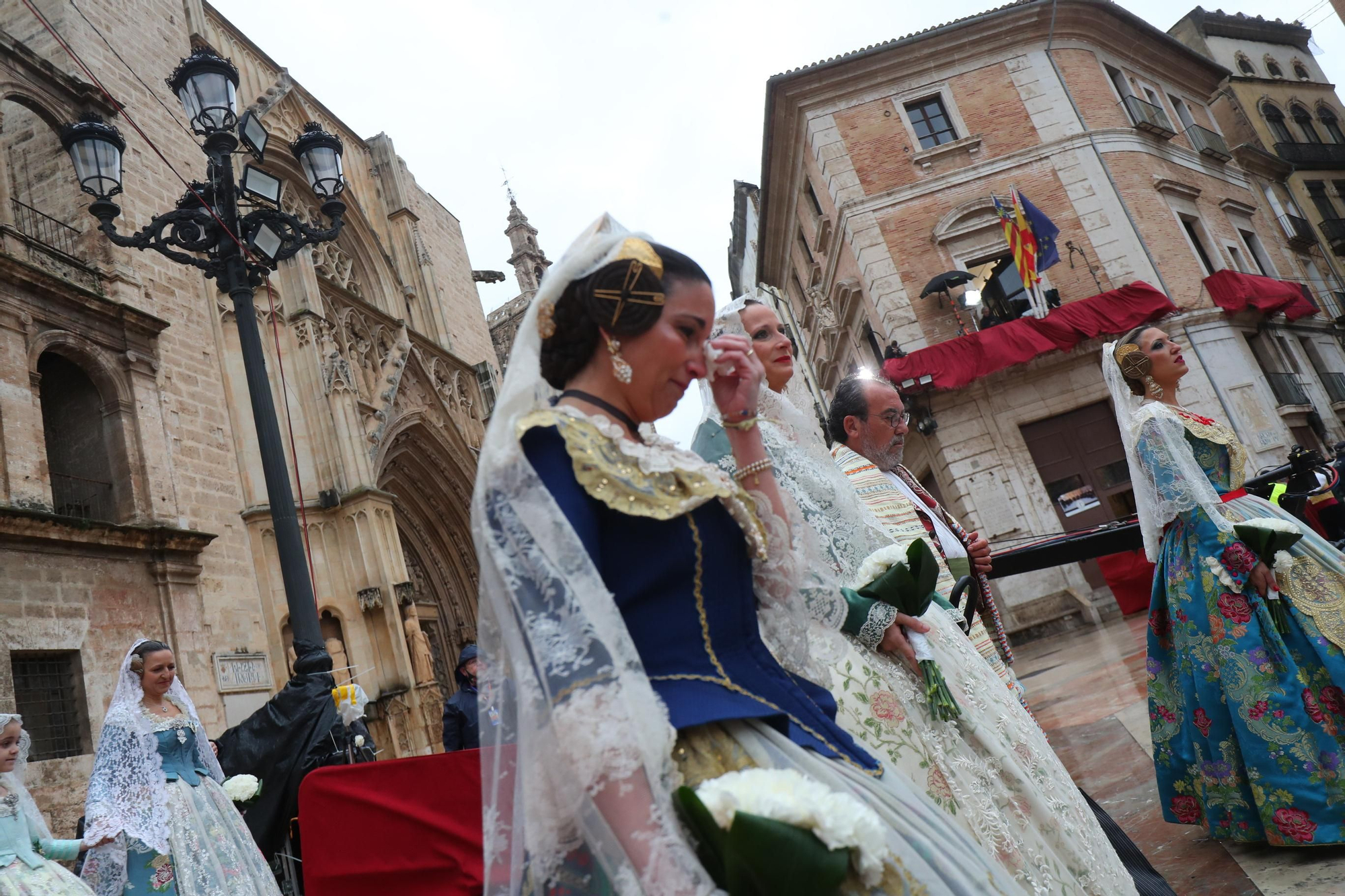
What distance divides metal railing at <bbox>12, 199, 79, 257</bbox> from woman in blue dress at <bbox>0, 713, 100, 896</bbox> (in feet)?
27.3

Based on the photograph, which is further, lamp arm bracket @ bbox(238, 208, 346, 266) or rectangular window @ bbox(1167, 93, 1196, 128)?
rectangular window @ bbox(1167, 93, 1196, 128)

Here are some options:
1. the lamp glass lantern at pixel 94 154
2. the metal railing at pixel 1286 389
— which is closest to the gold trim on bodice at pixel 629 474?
the lamp glass lantern at pixel 94 154

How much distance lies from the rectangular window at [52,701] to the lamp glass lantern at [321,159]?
5.29m

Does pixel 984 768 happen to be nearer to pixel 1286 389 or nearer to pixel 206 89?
pixel 206 89

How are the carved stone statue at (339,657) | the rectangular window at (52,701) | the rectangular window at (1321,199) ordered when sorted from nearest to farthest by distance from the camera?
the rectangular window at (52,701) → the carved stone statue at (339,657) → the rectangular window at (1321,199)

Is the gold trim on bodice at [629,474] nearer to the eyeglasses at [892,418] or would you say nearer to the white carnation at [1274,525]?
the eyeglasses at [892,418]

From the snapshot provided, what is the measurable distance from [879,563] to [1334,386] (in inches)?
991

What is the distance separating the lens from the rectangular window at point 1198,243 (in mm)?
20391

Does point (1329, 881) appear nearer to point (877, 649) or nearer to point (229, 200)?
point (877, 649)

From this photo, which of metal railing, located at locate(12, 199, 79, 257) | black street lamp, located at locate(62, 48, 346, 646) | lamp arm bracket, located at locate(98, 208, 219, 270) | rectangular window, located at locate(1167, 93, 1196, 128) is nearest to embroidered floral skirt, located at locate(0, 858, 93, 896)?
black street lamp, located at locate(62, 48, 346, 646)

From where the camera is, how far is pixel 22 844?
4.73 metres

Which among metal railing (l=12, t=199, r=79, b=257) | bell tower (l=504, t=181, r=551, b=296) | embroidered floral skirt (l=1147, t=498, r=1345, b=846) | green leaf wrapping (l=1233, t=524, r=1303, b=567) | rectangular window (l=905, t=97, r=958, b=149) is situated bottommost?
embroidered floral skirt (l=1147, t=498, r=1345, b=846)

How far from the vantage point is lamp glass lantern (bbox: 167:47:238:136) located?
6.67m

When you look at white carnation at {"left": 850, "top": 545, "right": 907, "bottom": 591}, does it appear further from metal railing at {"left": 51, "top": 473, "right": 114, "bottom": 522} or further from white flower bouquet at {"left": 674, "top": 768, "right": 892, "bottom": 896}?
metal railing at {"left": 51, "top": 473, "right": 114, "bottom": 522}
